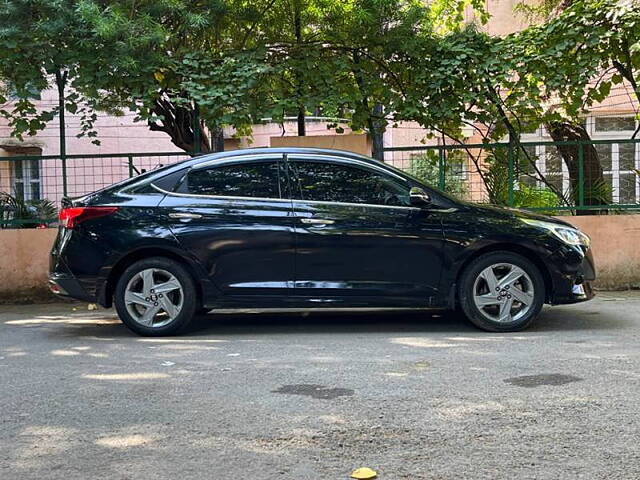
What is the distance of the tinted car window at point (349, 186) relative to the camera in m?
6.57

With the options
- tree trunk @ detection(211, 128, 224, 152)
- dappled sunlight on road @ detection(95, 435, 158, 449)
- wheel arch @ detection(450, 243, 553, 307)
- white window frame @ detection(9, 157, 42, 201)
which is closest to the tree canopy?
white window frame @ detection(9, 157, 42, 201)

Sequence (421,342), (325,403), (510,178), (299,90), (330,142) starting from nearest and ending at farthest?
1. (325,403)
2. (421,342)
3. (299,90)
4. (510,178)
5. (330,142)

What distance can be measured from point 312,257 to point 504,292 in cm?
171

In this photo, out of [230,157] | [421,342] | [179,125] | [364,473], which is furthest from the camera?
[179,125]

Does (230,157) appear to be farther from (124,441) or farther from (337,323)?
(124,441)

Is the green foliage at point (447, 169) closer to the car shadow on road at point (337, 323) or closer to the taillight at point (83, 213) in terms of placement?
the car shadow on road at point (337, 323)

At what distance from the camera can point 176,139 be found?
1046 centimetres

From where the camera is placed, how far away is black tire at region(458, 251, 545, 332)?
6441 millimetres

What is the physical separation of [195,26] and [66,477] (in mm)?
6741

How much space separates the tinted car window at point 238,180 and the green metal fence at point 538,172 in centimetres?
336

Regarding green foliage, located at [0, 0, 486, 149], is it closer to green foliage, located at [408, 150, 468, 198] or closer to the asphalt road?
green foliage, located at [408, 150, 468, 198]

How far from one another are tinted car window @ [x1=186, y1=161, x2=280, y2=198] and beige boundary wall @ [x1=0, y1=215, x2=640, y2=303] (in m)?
3.48

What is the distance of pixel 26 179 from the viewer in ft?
31.2

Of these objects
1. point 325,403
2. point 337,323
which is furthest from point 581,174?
point 325,403
